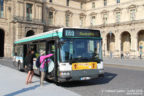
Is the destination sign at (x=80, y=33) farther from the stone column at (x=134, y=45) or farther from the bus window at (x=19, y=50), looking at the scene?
the stone column at (x=134, y=45)

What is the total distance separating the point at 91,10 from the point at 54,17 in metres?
11.4

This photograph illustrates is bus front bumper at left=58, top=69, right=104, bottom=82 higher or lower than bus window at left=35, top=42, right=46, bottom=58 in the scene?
lower

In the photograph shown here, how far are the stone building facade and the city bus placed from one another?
27727 millimetres

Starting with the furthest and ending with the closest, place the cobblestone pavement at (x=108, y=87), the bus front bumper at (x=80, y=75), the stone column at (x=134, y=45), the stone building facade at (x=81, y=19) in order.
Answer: the stone column at (x=134, y=45) < the stone building facade at (x=81, y=19) < the bus front bumper at (x=80, y=75) < the cobblestone pavement at (x=108, y=87)

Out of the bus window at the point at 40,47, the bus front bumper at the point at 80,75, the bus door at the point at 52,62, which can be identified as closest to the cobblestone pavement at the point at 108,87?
the bus front bumper at the point at 80,75

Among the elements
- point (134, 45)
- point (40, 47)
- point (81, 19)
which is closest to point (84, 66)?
point (40, 47)

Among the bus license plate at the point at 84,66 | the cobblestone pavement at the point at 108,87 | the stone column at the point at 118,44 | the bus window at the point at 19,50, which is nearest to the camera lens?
the cobblestone pavement at the point at 108,87

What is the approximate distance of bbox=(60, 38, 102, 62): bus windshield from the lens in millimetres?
8516

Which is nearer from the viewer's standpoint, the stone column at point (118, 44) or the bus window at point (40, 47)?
the bus window at point (40, 47)

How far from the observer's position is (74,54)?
8.62 m

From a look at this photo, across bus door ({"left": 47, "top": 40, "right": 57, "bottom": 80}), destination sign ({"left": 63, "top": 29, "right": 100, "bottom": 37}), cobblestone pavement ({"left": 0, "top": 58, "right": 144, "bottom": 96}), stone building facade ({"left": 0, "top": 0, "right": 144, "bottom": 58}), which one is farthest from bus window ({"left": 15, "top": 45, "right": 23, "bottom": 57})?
stone building facade ({"left": 0, "top": 0, "right": 144, "bottom": 58})

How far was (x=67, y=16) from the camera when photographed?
47.0 metres

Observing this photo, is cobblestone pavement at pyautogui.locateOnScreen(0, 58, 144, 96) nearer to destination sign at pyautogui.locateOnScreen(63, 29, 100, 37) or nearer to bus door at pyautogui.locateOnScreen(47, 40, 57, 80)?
bus door at pyautogui.locateOnScreen(47, 40, 57, 80)

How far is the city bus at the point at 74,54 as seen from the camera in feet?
27.9
